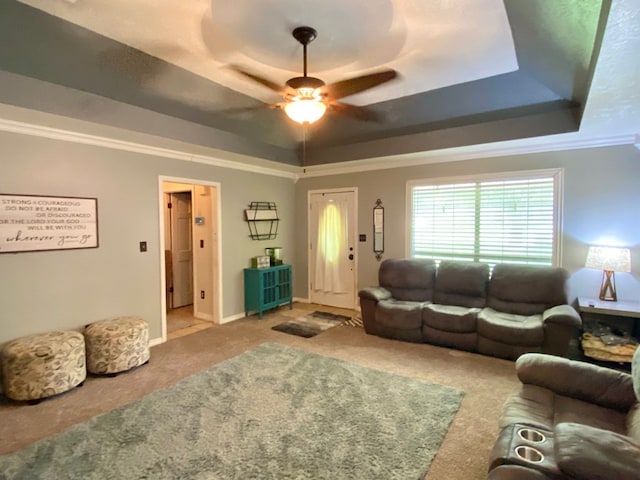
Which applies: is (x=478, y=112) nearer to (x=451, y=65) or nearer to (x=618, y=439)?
(x=451, y=65)

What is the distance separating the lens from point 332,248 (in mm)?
6055

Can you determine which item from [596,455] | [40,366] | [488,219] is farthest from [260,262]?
[596,455]

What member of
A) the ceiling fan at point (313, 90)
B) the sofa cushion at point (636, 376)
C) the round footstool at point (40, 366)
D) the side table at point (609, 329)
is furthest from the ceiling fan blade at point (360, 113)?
the round footstool at point (40, 366)

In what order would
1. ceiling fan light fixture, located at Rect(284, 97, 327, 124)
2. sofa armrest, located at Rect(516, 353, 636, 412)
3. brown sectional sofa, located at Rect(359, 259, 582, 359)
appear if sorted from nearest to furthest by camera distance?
sofa armrest, located at Rect(516, 353, 636, 412) < ceiling fan light fixture, located at Rect(284, 97, 327, 124) < brown sectional sofa, located at Rect(359, 259, 582, 359)

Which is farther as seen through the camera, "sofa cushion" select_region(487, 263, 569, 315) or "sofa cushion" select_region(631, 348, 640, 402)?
"sofa cushion" select_region(487, 263, 569, 315)

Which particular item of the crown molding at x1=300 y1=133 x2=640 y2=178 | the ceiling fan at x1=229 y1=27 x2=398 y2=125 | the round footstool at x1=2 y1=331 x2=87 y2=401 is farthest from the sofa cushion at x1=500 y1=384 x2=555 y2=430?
the round footstool at x1=2 y1=331 x2=87 y2=401

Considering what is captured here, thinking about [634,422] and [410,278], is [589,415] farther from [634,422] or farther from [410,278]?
[410,278]

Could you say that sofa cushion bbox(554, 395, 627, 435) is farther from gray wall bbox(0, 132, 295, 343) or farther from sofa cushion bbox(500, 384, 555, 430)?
gray wall bbox(0, 132, 295, 343)

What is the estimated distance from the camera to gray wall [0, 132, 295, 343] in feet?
10.2

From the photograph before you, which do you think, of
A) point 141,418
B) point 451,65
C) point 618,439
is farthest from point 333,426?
point 451,65

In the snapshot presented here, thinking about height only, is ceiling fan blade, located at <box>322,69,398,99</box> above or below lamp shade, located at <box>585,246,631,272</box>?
above

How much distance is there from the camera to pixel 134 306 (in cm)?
405

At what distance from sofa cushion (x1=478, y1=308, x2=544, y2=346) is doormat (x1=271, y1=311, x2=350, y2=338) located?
2.02 m

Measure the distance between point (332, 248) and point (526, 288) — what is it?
119 inches
